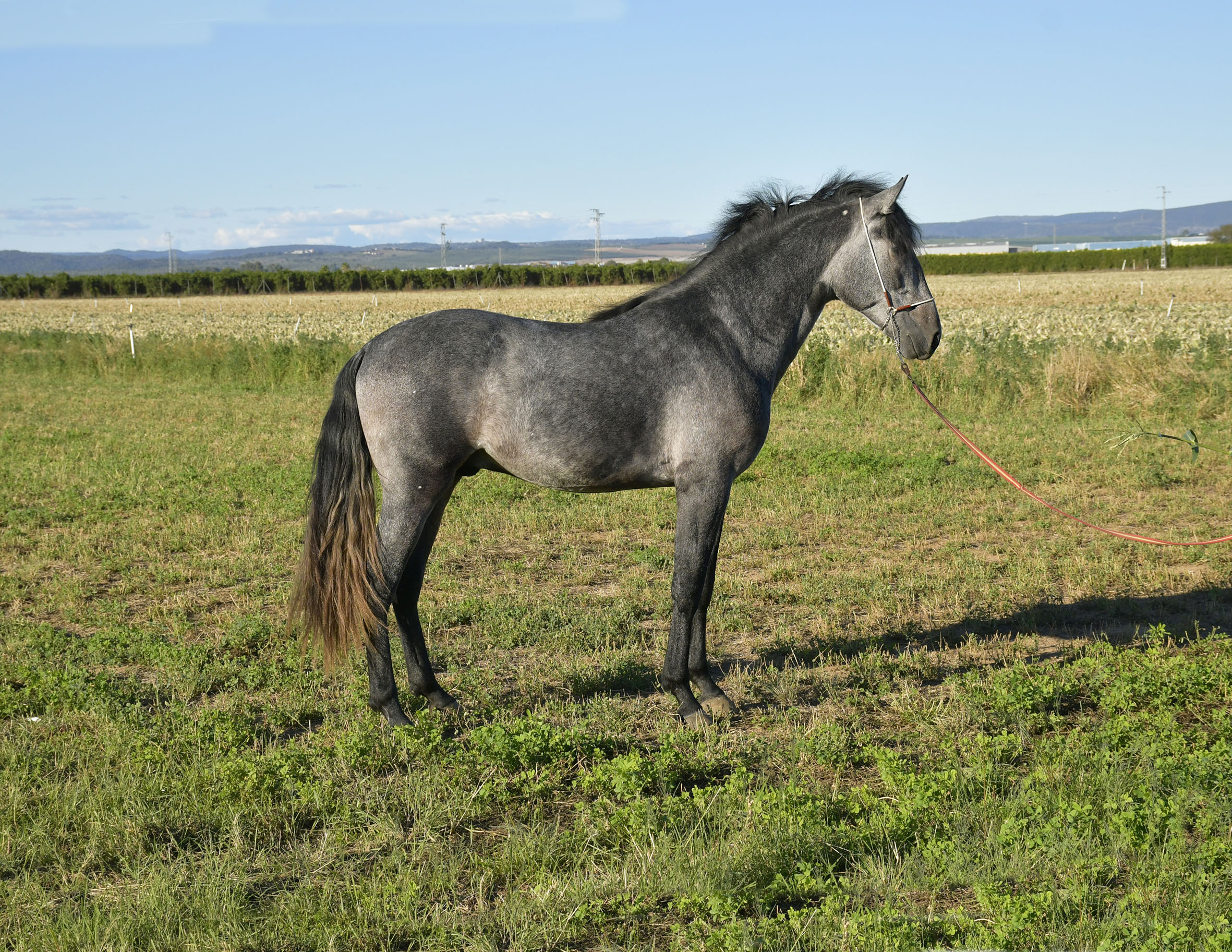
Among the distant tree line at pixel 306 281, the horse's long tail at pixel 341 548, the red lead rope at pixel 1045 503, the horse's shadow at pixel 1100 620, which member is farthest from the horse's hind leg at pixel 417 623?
the distant tree line at pixel 306 281

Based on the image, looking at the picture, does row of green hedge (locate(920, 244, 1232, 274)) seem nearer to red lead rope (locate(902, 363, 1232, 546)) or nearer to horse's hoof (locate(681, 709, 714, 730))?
red lead rope (locate(902, 363, 1232, 546))

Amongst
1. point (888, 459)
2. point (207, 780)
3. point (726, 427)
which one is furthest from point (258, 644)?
point (888, 459)

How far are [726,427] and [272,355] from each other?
17.5 meters

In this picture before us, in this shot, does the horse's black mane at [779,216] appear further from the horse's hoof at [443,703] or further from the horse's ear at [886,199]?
the horse's hoof at [443,703]

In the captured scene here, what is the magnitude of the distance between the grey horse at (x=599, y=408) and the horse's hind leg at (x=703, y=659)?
0.04ft

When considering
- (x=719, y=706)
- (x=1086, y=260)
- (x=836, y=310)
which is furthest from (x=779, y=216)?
(x=1086, y=260)

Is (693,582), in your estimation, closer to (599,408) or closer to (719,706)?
(719,706)

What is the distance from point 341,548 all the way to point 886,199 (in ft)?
11.2

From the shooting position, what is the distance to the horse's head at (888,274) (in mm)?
5094

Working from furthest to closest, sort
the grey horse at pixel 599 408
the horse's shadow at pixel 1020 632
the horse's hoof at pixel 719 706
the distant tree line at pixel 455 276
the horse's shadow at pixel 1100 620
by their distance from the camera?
the distant tree line at pixel 455 276 < the horse's shadow at pixel 1100 620 < the horse's shadow at pixel 1020 632 < the horse's hoof at pixel 719 706 < the grey horse at pixel 599 408

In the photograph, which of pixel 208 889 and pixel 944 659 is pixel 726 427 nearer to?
pixel 944 659

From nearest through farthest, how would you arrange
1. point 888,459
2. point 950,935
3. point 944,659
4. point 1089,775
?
point 950,935
point 1089,775
point 944,659
point 888,459

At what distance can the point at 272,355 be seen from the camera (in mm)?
20266

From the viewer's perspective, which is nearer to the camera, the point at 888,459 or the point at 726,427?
the point at 726,427
